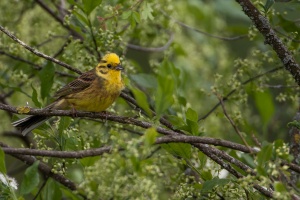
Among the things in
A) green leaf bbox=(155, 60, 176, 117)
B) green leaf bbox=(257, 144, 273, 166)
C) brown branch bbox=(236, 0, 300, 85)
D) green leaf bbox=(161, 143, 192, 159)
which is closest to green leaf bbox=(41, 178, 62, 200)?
green leaf bbox=(161, 143, 192, 159)

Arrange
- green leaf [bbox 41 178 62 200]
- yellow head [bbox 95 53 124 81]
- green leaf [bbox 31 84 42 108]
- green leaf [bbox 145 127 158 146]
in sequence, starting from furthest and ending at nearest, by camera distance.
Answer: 1. yellow head [bbox 95 53 124 81]
2. green leaf [bbox 31 84 42 108]
3. green leaf [bbox 41 178 62 200]
4. green leaf [bbox 145 127 158 146]

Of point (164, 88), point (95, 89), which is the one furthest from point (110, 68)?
point (164, 88)

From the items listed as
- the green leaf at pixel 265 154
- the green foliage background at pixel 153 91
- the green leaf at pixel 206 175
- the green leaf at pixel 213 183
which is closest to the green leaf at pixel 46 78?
the green foliage background at pixel 153 91

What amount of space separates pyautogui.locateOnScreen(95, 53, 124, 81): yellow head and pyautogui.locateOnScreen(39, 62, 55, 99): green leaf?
577 millimetres

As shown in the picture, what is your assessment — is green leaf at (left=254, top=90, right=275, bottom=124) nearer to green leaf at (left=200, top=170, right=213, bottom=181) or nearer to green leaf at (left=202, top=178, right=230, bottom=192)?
green leaf at (left=200, top=170, right=213, bottom=181)

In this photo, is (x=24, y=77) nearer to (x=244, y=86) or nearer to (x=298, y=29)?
(x=244, y=86)

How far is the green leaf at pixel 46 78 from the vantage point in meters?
4.46

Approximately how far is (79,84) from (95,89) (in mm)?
132

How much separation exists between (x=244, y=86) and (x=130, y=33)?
1.17 meters

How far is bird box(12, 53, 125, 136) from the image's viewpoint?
500cm

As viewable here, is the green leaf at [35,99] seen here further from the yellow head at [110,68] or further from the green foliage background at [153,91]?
the yellow head at [110,68]

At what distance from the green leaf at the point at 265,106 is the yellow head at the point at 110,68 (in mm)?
1078

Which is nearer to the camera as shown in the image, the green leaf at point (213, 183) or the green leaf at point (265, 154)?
the green leaf at point (265, 154)

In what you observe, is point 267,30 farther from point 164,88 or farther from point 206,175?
point 164,88
